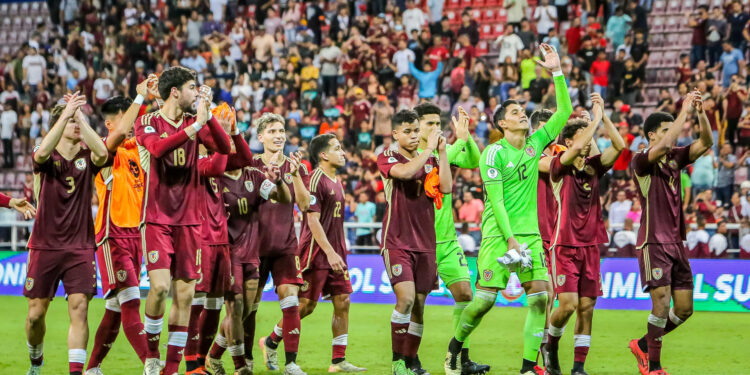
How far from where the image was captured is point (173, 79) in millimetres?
9016

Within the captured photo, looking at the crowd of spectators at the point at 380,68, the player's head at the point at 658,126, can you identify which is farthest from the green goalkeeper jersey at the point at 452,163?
the crowd of spectators at the point at 380,68

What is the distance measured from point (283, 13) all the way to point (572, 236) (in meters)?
20.9

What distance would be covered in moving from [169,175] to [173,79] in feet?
2.90

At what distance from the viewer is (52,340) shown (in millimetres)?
13930

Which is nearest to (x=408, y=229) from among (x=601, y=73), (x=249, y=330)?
(x=249, y=330)

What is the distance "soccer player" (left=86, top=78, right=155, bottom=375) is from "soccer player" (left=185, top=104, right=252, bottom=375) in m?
0.56

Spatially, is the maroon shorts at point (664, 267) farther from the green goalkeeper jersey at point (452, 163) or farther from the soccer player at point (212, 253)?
the soccer player at point (212, 253)

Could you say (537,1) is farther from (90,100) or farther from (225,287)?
(225,287)

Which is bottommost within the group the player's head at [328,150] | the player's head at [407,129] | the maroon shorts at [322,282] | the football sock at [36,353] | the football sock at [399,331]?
the football sock at [36,353]

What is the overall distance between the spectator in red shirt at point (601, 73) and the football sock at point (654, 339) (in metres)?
14.5

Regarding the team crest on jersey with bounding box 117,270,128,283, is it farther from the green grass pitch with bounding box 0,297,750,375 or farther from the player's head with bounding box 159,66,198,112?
the player's head with bounding box 159,66,198,112

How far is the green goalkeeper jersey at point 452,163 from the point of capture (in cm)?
1047

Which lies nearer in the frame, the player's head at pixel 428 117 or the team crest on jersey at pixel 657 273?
the team crest on jersey at pixel 657 273

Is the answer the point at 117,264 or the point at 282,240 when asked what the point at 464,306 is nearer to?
the point at 282,240
